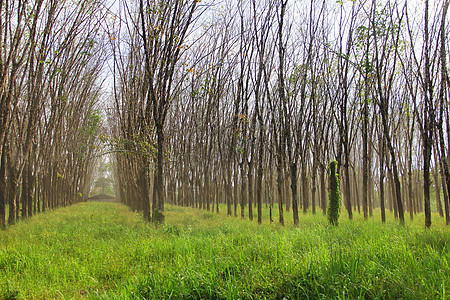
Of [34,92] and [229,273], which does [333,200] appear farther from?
[34,92]

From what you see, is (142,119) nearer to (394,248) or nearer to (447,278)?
(394,248)

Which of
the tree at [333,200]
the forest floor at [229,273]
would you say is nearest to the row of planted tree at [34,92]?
the forest floor at [229,273]

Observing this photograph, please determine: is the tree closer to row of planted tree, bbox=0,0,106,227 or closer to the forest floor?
the forest floor

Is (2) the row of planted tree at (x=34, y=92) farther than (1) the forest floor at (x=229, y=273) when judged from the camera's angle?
Yes

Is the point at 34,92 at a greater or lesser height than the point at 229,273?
greater

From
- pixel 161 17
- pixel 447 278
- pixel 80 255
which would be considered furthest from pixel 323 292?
pixel 161 17

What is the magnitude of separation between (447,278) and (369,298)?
906 millimetres

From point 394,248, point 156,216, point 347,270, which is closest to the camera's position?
point 347,270

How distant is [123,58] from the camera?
10570 millimetres

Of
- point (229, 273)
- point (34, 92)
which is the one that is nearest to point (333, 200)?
point (229, 273)

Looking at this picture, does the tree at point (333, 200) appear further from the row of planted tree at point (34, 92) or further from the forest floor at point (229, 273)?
the row of planted tree at point (34, 92)

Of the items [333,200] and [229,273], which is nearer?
[229,273]

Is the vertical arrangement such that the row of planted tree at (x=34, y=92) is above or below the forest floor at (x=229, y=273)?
above

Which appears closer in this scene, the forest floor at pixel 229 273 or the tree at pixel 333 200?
the forest floor at pixel 229 273
